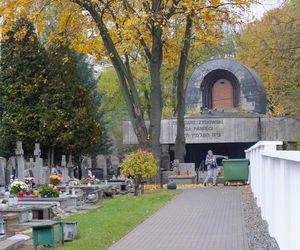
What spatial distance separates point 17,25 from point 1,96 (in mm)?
4149

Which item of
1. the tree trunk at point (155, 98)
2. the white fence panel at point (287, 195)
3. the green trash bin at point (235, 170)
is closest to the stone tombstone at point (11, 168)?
the tree trunk at point (155, 98)

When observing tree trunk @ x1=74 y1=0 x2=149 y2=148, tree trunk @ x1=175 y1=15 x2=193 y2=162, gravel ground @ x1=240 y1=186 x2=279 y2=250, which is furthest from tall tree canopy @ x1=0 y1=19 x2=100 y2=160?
gravel ground @ x1=240 y1=186 x2=279 y2=250

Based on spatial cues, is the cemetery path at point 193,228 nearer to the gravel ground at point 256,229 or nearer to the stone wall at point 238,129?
the gravel ground at point 256,229

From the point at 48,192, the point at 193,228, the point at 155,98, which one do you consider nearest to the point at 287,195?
the point at 193,228

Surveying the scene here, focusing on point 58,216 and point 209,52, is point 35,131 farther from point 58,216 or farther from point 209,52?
point 209,52

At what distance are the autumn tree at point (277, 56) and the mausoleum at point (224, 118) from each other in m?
1.35

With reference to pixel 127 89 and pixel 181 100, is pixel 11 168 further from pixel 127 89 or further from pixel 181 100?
pixel 181 100

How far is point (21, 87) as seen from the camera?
38281 mm

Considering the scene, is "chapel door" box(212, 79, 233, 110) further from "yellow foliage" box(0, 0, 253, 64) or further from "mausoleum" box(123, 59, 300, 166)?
"yellow foliage" box(0, 0, 253, 64)

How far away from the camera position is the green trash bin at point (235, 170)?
31.5 metres

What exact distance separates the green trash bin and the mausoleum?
11.2 metres

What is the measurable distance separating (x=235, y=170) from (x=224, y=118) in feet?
37.8

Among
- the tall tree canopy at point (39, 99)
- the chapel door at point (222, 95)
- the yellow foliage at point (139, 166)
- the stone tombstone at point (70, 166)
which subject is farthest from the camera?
the chapel door at point (222, 95)

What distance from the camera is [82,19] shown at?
112 feet
